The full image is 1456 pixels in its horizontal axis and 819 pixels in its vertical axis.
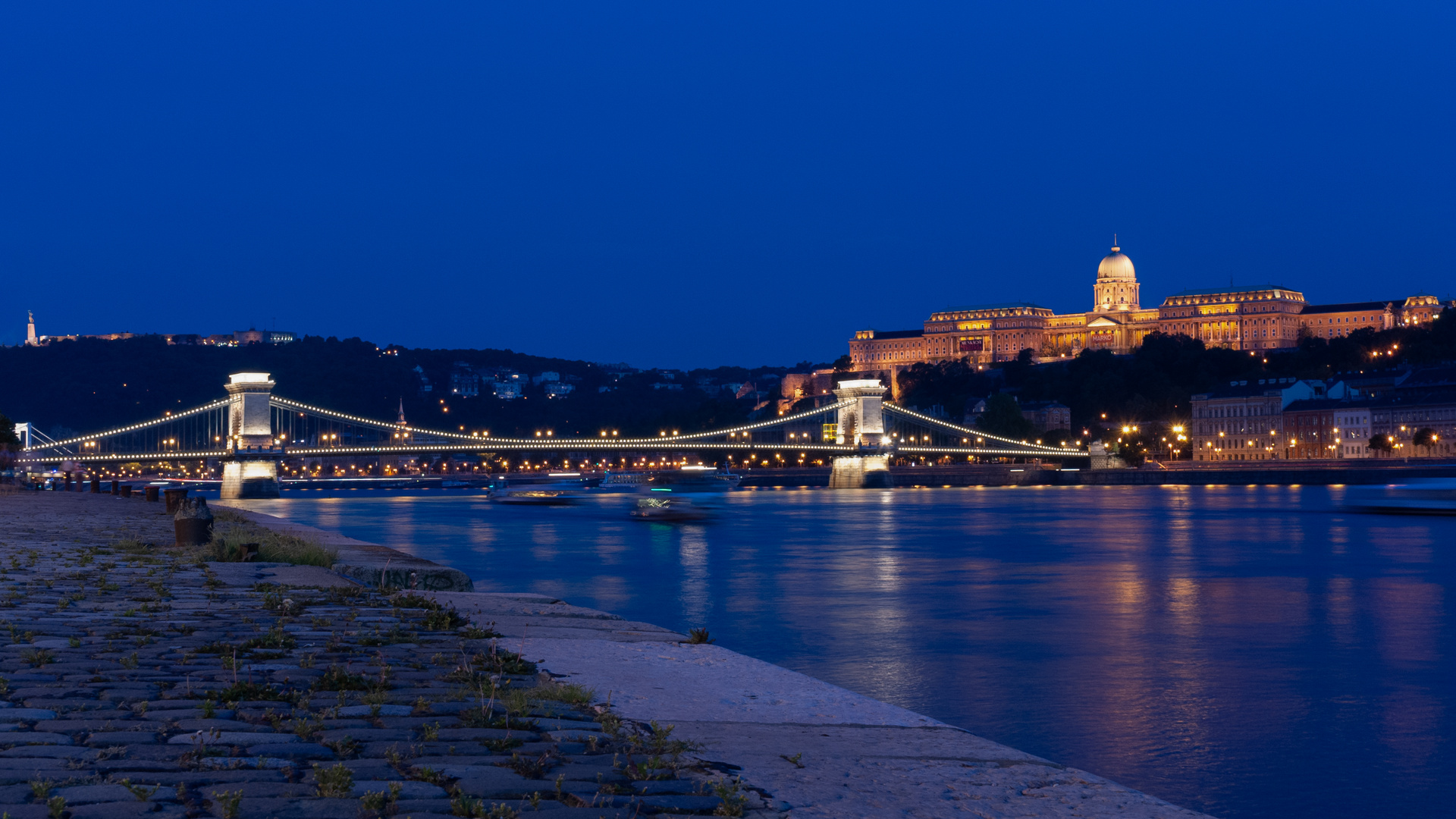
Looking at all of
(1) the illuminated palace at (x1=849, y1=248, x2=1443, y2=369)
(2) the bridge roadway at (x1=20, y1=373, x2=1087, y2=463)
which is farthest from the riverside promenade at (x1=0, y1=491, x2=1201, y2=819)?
(1) the illuminated palace at (x1=849, y1=248, x2=1443, y2=369)

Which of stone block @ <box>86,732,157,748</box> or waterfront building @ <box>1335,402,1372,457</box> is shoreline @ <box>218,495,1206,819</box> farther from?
waterfront building @ <box>1335,402,1372,457</box>

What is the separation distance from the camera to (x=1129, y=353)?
140 meters

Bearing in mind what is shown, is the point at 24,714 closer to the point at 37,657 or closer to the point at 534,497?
the point at 37,657

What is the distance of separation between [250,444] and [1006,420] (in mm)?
53788

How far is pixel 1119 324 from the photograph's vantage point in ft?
476

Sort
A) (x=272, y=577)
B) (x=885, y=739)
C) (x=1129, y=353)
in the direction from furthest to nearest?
(x=1129, y=353) → (x=272, y=577) → (x=885, y=739)

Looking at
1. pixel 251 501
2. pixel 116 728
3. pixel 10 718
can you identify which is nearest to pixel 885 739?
pixel 116 728

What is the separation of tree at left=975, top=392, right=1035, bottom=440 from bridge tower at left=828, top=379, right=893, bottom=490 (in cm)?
2064

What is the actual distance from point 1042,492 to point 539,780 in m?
72.6

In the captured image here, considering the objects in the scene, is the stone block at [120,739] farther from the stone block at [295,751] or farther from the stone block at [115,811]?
the stone block at [115,811]

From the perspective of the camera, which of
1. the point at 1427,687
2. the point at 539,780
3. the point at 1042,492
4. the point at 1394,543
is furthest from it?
the point at 1042,492

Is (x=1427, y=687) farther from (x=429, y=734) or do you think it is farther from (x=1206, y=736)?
(x=429, y=734)

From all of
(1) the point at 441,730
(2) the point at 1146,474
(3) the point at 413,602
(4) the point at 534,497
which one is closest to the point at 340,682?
(1) the point at 441,730

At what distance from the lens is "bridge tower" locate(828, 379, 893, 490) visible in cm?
8144
